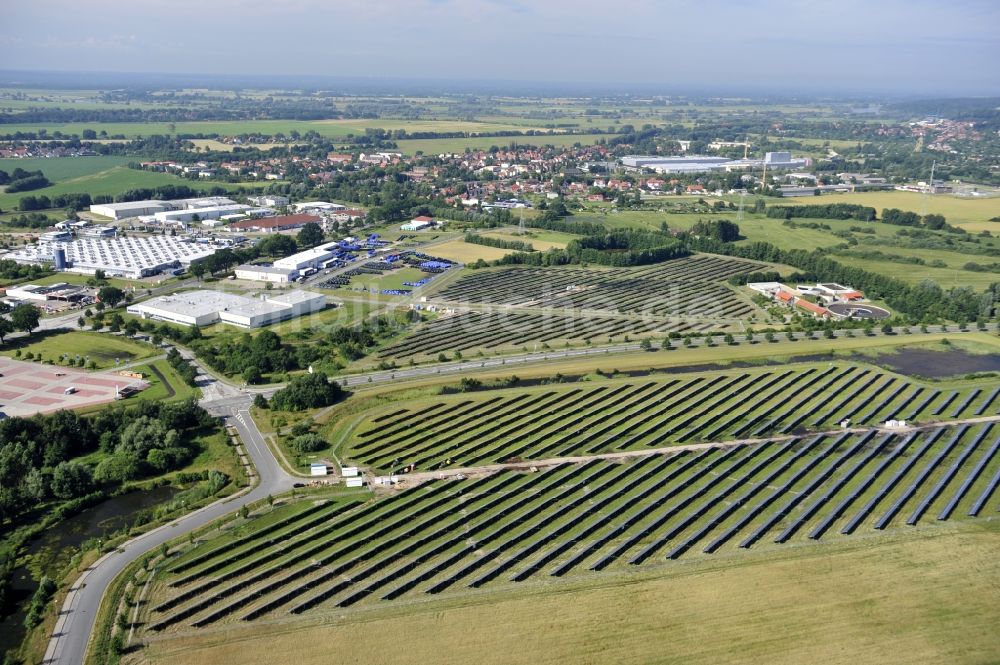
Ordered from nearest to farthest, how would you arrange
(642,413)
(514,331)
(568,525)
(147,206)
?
1. (568,525)
2. (642,413)
3. (514,331)
4. (147,206)

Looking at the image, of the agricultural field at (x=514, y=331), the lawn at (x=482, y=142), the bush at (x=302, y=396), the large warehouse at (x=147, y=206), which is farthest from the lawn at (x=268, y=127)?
the bush at (x=302, y=396)

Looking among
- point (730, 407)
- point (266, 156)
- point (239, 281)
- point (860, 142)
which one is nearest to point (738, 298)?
point (730, 407)

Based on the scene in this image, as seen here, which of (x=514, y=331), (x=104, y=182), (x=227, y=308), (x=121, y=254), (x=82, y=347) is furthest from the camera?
(x=104, y=182)

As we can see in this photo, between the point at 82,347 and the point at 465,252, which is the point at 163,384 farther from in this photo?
the point at 465,252

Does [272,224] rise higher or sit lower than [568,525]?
higher

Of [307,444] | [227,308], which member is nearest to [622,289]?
[227,308]

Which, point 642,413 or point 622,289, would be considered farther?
point 622,289

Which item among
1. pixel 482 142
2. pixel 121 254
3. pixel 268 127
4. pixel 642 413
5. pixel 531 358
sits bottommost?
pixel 642 413
